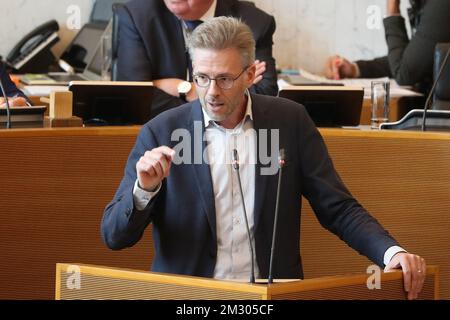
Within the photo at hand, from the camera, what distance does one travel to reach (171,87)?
4.88 m

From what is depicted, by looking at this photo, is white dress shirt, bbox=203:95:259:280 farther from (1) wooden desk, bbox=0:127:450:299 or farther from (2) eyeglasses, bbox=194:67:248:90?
(1) wooden desk, bbox=0:127:450:299

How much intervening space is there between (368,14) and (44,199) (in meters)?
3.69

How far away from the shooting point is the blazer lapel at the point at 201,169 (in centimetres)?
306

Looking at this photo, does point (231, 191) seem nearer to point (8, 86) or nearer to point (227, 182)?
point (227, 182)

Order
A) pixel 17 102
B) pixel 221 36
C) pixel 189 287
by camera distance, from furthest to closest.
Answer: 1. pixel 17 102
2. pixel 221 36
3. pixel 189 287

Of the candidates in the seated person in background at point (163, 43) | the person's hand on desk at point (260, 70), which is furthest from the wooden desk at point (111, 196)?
the seated person in background at point (163, 43)

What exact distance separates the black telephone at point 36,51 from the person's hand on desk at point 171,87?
2062mm

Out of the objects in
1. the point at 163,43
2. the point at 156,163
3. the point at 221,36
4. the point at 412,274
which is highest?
the point at 221,36

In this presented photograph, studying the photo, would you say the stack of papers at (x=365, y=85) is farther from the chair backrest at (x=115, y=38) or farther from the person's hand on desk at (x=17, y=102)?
the person's hand on desk at (x=17, y=102)

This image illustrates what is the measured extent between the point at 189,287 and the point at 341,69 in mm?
4576

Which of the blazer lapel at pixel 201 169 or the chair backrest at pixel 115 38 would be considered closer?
the blazer lapel at pixel 201 169

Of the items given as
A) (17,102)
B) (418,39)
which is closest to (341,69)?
(418,39)
